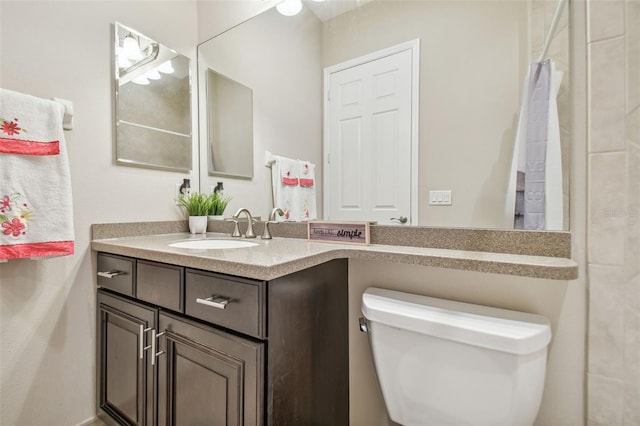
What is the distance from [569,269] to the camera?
73 centimetres

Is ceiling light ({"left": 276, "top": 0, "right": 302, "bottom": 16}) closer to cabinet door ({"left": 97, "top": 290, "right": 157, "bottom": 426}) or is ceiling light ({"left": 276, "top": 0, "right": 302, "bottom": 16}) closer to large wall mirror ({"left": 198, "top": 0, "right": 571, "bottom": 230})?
large wall mirror ({"left": 198, "top": 0, "right": 571, "bottom": 230})

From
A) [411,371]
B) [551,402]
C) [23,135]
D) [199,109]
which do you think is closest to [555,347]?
[551,402]

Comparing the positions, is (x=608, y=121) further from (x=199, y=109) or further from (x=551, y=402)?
(x=199, y=109)

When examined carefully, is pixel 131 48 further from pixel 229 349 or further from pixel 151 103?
pixel 229 349

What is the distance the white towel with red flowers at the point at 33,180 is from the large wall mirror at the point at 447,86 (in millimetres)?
840

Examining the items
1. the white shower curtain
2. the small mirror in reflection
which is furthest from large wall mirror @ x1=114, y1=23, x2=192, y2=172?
the white shower curtain

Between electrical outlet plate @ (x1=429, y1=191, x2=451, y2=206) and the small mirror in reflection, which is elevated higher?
the small mirror in reflection

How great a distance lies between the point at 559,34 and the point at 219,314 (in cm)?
130

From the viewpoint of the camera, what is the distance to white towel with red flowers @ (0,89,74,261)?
3.41 feet

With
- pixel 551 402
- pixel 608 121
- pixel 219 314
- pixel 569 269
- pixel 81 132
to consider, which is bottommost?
pixel 551 402

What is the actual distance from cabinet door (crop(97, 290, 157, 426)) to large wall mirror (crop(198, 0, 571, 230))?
738mm

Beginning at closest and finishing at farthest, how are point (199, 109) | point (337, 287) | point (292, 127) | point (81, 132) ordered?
1. point (337, 287)
2. point (81, 132)
3. point (292, 127)
4. point (199, 109)

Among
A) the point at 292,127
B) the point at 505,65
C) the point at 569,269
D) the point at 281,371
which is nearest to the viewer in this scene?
the point at 569,269

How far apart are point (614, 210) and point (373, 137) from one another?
0.77m
